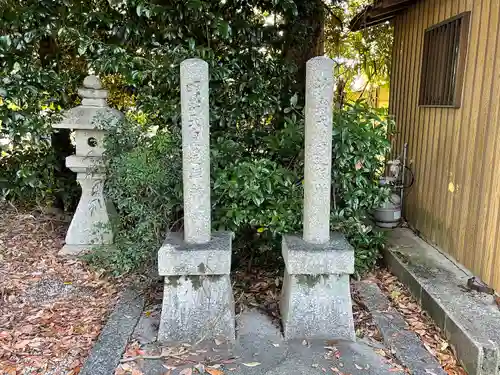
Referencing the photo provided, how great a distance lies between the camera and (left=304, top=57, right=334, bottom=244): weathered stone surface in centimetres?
304

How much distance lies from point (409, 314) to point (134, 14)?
4216 mm

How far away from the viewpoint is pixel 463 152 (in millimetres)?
3936

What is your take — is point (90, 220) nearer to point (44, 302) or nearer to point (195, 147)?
point (44, 302)

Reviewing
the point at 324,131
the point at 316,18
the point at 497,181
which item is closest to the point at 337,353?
the point at 324,131

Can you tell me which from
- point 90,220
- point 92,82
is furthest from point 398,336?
point 92,82

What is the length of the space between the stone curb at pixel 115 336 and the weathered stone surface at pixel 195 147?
816mm

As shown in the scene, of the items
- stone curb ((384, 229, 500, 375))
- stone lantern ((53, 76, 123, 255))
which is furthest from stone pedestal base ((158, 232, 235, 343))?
stone lantern ((53, 76, 123, 255))

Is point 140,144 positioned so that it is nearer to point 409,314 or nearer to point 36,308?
point 36,308

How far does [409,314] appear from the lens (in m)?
3.57

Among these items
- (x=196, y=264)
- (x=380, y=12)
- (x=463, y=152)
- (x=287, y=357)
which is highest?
(x=380, y=12)

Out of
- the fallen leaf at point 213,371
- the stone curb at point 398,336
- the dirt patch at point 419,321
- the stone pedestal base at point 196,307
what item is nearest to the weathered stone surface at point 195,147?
the stone pedestal base at point 196,307

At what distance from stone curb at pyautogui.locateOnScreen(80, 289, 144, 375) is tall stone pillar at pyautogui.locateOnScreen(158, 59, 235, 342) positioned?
298 millimetres

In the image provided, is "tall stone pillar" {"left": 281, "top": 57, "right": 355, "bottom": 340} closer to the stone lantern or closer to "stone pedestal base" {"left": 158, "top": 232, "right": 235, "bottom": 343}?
"stone pedestal base" {"left": 158, "top": 232, "right": 235, "bottom": 343}

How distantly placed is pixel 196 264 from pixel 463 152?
260 centimetres
